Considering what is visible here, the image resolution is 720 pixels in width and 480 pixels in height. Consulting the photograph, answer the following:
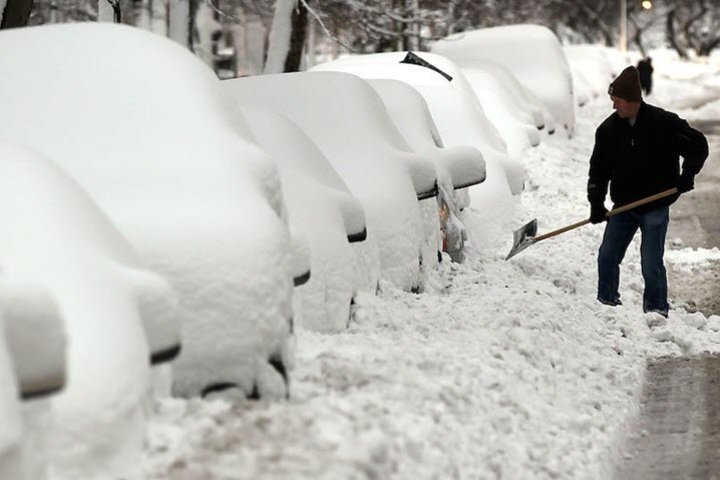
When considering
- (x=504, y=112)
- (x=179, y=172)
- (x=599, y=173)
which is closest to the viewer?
(x=179, y=172)

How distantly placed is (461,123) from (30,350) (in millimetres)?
9051

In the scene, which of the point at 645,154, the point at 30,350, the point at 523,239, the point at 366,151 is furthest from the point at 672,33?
the point at 30,350

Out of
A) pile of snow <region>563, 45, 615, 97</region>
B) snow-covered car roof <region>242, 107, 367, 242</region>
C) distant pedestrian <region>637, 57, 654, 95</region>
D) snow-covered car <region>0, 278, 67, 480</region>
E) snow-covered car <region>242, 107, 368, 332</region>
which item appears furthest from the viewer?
distant pedestrian <region>637, 57, 654, 95</region>

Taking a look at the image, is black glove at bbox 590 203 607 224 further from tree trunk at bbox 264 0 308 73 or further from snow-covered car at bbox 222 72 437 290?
tree trunk at bbox 264 0 308 73

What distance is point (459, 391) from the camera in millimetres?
6016

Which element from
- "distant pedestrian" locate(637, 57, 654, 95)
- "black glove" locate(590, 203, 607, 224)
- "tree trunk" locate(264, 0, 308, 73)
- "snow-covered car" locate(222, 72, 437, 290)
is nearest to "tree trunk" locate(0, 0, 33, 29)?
"snow-covered car" locate(222, 72, 437, 290)

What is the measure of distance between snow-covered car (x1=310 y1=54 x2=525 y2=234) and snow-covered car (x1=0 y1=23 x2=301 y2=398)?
6.15 metres

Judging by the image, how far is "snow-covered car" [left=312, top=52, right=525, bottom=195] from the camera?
13078 mm

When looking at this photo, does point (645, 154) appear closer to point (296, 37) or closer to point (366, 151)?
point (366, 151)

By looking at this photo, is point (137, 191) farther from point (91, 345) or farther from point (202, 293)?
point (91, 345)

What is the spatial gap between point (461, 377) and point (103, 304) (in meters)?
1.93

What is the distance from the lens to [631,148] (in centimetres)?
948

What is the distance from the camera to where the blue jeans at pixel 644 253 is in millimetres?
9430

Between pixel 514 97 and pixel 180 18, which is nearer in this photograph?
pixel 180 18
